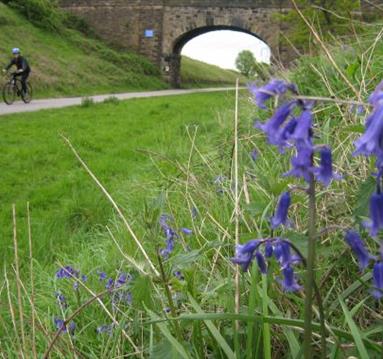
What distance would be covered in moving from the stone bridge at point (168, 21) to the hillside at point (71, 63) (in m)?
1.08

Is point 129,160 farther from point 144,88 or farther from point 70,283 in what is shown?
point 144,88

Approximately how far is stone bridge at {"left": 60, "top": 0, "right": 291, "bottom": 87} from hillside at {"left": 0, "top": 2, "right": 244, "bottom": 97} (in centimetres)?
108

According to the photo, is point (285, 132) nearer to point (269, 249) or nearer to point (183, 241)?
point (269, 249)

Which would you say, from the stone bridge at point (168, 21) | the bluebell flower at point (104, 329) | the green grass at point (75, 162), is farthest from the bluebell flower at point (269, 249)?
the stone bridge at point (168, 21)

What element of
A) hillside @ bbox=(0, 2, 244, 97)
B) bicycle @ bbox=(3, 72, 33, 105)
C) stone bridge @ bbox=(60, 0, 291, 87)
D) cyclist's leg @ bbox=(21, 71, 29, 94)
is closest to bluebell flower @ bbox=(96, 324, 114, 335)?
bicycle @ bbox=(3, 72, 33, 105)

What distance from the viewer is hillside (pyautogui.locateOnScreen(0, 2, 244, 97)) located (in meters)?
20.7

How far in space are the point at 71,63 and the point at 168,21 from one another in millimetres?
9989

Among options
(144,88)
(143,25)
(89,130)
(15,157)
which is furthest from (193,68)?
(15,157)

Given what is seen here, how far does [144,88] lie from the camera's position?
27891mm

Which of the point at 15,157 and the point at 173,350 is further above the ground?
the point at 173,350

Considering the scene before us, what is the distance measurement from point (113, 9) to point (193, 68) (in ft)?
37.4

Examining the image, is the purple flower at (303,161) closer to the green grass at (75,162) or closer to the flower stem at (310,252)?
the flower stem at (310,252)

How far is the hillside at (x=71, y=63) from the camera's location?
68.0ft

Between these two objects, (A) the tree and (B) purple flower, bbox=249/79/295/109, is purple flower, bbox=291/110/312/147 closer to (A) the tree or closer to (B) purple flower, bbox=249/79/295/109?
(B) purple flower, bbox=249/79/295/109
